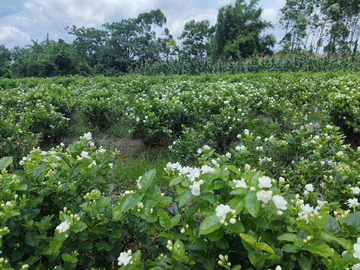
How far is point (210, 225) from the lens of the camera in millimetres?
733

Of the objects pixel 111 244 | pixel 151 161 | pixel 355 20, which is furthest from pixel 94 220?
pixel 355 20

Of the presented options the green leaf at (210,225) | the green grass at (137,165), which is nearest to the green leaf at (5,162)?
the green leaf at (210,225)

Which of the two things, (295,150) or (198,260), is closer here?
(198,260)

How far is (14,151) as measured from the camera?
9.15ft

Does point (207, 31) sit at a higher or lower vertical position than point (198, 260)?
higher

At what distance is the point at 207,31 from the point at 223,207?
37507 mm

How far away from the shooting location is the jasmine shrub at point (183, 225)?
0.74m

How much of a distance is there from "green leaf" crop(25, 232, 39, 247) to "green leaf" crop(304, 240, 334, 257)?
1.12m

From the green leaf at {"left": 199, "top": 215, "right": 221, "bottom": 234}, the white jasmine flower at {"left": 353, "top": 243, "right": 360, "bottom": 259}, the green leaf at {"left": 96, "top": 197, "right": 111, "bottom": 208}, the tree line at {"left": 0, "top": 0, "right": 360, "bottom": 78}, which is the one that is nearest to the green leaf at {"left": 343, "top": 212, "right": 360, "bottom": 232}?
the white jasmine flower at {"left": 353, "top": 243, "right": 360, "bottom": 259}

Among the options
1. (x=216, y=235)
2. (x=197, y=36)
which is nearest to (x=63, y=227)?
(x=216, y=235)

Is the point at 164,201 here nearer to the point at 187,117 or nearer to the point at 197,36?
the point at 187,117

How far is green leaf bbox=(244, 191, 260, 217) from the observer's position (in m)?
0.70

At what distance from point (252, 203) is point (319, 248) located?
0.26 metres

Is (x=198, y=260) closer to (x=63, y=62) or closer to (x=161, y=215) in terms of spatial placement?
A: (x=161, y=215)
